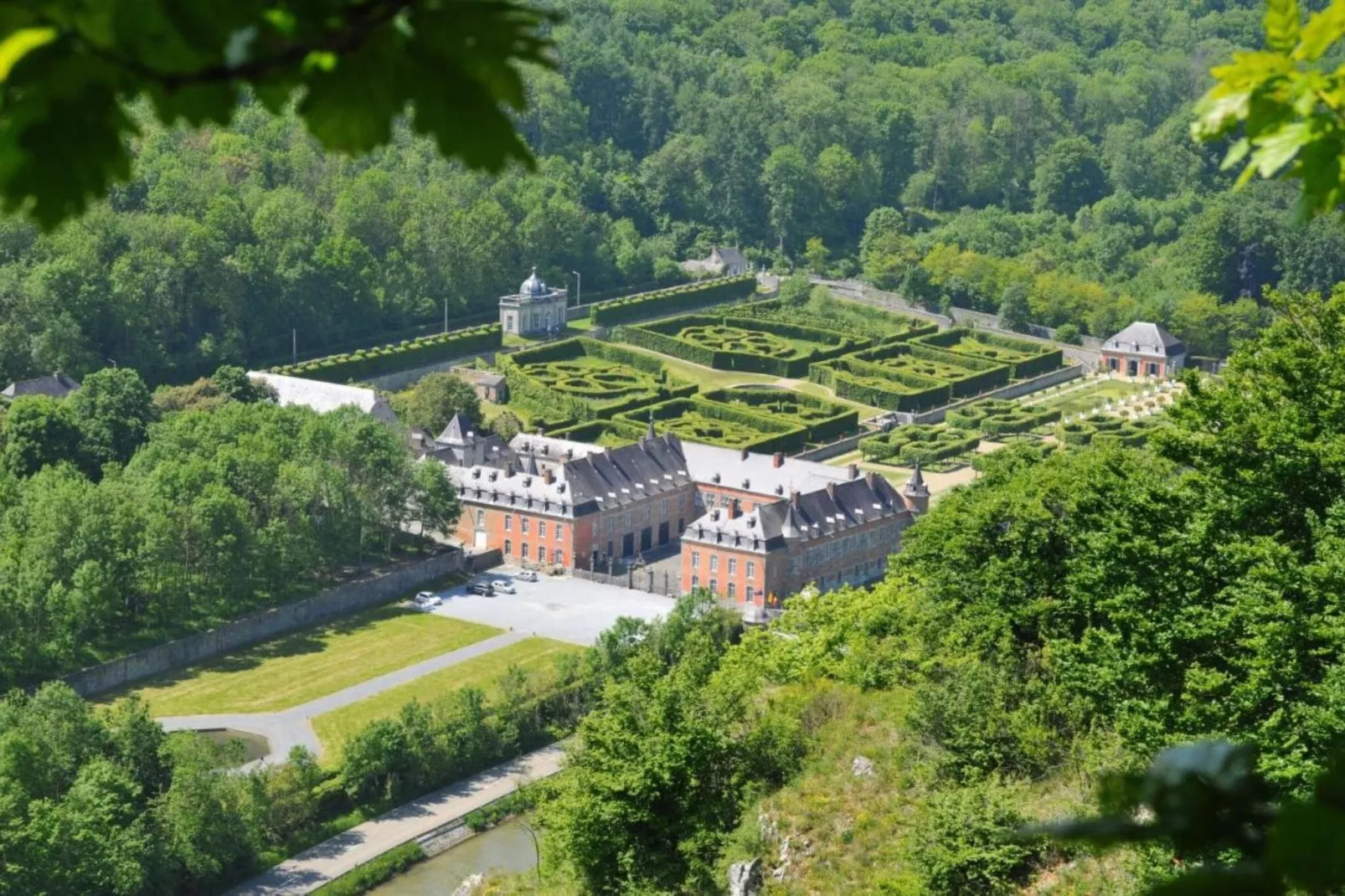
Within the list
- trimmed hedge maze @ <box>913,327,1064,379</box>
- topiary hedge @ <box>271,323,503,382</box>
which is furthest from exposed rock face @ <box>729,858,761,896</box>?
trimmed hedge maze @ <box>913,327,1064,379</box>

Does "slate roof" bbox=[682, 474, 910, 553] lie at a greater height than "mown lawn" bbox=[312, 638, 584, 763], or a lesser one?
greater

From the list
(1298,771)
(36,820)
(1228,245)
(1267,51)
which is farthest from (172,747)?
(1228,245)

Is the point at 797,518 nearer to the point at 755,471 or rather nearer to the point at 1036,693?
the point at 755,471

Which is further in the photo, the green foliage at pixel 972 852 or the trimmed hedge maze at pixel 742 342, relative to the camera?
the trimmed hedge maze at pixel 742 342

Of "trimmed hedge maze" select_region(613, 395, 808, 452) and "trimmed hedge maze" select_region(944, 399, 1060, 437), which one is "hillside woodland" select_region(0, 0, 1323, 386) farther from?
"trimmed hedge maze" select_region(613, 395, 808, 452)

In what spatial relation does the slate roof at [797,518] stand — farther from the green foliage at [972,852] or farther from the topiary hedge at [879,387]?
the green foliage at [972,852]

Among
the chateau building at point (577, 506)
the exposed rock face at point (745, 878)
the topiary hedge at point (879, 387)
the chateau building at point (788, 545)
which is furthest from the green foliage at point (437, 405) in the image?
the exposed rock face at point (745, 878)

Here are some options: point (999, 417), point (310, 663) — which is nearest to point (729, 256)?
point (999, 417)
